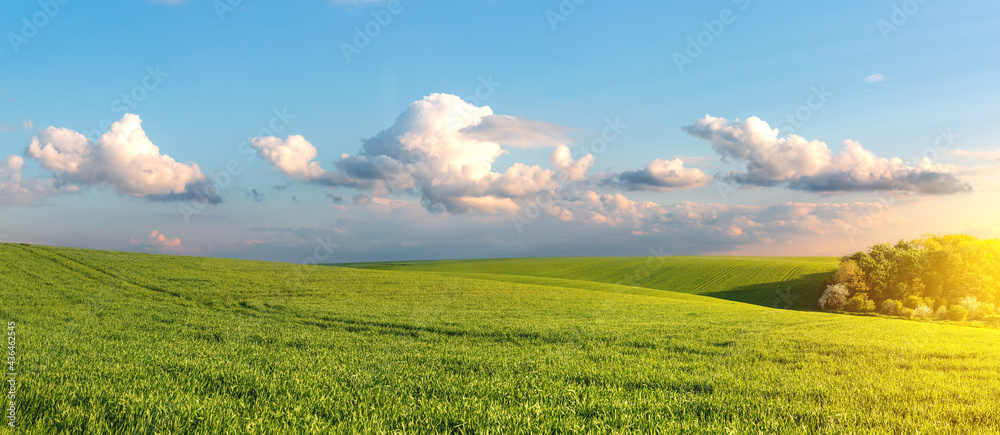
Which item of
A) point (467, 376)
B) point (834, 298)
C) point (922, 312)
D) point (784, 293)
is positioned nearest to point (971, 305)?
point (922, 312)

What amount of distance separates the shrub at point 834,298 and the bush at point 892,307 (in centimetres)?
439

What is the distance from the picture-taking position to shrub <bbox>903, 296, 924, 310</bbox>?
56812mm

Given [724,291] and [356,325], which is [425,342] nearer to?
[356,325]

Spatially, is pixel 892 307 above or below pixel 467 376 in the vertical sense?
below

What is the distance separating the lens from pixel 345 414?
6.95 m

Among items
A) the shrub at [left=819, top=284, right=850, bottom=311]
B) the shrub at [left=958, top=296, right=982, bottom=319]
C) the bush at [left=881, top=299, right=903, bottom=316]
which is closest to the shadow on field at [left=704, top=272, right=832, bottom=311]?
the shrub at [left=819, top=284, right=850, bottom=311]

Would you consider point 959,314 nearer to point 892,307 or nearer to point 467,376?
point 892,307

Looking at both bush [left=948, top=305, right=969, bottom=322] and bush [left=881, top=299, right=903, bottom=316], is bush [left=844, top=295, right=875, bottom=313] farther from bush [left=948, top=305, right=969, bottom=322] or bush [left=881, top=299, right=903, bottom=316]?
bush [left=948, top=305, right=969, bottom=322]

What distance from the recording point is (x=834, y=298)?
6384 cm

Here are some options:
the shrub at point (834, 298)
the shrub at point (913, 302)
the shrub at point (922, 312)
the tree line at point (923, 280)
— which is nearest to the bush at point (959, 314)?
the tree line at point (923, 280)

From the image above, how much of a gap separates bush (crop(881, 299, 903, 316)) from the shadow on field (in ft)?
26.7

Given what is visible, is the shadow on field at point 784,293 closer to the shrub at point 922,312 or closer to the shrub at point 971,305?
the shrub at point 922,312

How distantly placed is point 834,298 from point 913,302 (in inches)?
328

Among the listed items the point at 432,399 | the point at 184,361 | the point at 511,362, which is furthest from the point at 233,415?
the point at 511,362
